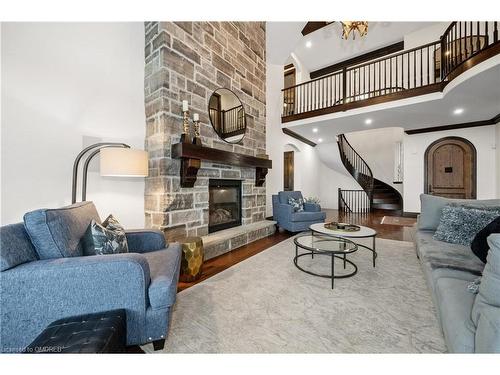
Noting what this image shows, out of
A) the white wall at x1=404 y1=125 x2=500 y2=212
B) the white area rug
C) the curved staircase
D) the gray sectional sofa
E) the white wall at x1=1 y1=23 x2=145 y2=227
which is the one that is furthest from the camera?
the curved staircase

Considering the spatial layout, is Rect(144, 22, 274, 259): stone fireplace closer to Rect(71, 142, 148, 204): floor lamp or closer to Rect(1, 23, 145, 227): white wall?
Rect(1, 23, 145, 227): white wall

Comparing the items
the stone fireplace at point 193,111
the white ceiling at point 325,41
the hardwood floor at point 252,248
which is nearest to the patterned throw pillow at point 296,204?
the hardwood floor at point 252,248

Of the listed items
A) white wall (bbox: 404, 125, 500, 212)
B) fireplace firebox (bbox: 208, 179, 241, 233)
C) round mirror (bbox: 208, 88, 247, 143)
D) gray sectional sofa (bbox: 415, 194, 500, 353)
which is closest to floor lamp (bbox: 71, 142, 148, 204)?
fireplace firebox (bbox: 208, 179, 241, 233)

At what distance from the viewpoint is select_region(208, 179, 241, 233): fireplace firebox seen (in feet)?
11.1

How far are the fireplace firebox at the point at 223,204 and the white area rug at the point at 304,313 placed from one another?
3.73 feet

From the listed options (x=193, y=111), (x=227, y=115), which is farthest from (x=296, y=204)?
(x=193, y=111)

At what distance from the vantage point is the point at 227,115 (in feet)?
11.5

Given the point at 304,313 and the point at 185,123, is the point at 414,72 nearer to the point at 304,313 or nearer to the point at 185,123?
the point at 185,123

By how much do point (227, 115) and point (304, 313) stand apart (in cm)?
300

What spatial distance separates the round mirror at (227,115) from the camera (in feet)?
10.8

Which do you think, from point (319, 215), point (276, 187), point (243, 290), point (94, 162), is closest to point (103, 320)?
point (243, 290)

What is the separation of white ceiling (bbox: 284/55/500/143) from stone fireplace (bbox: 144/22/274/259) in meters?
2.57

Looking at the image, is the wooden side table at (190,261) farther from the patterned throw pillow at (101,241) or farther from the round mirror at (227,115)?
the round mirror at (227,115)

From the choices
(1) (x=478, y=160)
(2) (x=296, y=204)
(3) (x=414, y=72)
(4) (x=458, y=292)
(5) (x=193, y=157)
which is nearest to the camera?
(4) (x=458, y=292)
